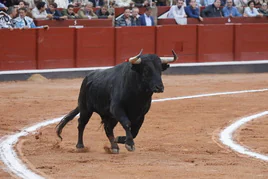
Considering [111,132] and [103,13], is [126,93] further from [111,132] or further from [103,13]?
[103,13]

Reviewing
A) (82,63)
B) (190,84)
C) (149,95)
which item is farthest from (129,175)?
(82,63)

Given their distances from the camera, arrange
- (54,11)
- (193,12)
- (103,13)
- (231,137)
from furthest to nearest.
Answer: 1. (193,12)
2. (103,13)
3. (54,11)
4. (231,137)

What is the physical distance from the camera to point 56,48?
1853cm

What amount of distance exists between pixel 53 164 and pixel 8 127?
336 cm

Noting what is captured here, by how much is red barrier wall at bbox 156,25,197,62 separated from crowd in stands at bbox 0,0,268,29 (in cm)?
32

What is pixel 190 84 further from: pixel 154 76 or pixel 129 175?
pixel 129 175

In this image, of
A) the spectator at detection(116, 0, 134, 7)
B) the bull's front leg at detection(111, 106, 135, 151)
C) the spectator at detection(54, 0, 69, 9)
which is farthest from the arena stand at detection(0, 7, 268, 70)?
the bull's front leg at detection(111, 106, 135, 151)

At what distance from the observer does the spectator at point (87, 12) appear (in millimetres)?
18781

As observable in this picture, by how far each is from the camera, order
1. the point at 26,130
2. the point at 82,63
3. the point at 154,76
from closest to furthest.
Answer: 1. the point at 154,76
2. the point at 26,130
3. the point at 82,63

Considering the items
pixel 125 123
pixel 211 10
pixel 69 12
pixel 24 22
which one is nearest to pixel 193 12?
pixel 211 10

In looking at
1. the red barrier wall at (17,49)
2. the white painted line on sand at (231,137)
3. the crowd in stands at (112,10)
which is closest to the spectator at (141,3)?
the crowd in stands at (112,10)

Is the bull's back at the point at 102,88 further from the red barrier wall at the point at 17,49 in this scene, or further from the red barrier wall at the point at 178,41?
the red barrier wall at the point at 178,41

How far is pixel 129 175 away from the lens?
7410mm

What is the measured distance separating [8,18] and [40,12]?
77 centimetres
